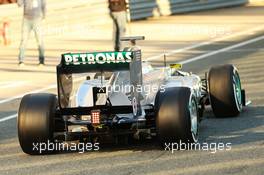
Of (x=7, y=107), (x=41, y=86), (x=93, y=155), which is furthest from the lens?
(x=41, y=86)

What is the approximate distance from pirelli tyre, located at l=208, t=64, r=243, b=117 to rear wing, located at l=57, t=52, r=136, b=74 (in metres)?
1.62

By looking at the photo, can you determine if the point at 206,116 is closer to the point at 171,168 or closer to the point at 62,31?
the point at 171,168

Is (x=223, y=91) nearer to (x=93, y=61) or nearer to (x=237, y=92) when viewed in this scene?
(x=237, y=92)

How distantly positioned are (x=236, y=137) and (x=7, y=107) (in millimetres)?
4832

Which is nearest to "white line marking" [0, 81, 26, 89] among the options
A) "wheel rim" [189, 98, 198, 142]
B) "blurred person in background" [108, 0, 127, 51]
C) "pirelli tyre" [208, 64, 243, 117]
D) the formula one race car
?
"blurred person in background" [108, 0, 127, 51]

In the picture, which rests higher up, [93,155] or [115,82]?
[115,82]

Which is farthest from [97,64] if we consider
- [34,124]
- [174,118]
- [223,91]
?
[223,91]

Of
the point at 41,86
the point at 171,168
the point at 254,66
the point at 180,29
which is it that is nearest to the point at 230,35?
the point at 180,29

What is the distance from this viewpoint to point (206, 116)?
10.9 meters

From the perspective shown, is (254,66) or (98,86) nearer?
(98,86)

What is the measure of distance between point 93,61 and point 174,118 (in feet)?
3.64

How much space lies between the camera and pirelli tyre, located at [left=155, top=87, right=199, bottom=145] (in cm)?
856

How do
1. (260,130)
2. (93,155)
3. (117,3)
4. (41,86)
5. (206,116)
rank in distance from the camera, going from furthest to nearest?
1. (117,3)
2. (41,86)
3. (206,116)
4. (260,130)
5. (93,155)

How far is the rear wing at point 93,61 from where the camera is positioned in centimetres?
906
